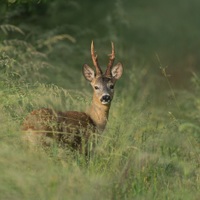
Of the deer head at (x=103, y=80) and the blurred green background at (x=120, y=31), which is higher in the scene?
the deer head at (x=103, y=80)

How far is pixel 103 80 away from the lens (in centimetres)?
955

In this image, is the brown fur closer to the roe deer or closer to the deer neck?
the roe deer

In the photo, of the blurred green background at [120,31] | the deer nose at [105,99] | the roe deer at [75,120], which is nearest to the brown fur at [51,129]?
the roe deer at [75,120]

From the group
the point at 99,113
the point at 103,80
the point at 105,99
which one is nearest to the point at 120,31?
the point at 103,80

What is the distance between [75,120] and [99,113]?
2.60ft

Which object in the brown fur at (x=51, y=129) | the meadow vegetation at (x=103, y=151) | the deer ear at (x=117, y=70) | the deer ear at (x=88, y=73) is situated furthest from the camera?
the deer ear at (x=117, y=70)

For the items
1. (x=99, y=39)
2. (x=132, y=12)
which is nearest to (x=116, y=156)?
(x=99, y=39)

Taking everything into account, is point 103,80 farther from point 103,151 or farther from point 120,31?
point 120,31

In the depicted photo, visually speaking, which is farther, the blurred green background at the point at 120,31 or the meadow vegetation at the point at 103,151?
the blurred green background at the point at 120,31

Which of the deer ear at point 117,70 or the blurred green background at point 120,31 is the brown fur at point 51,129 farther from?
the blurred green background at point 120,31

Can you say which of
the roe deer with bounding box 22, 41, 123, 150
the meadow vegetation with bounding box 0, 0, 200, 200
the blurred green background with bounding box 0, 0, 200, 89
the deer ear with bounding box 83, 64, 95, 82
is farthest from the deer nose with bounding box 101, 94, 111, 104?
the blurred green background with bounding box 0, 0, 200, 89

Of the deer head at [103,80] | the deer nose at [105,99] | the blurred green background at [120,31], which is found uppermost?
the deer head at [103,80]

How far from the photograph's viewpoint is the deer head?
927 cm

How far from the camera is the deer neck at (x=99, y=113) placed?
8977mm
